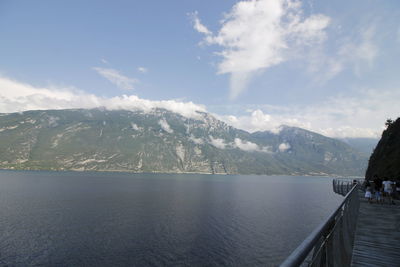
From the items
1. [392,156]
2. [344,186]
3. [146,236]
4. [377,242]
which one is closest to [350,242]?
[377,242]

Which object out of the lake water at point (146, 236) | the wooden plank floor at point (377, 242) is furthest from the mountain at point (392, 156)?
the wooden plank floor at point (377, 242)

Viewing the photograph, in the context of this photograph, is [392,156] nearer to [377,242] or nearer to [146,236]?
[377,242]

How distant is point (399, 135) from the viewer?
52.1m

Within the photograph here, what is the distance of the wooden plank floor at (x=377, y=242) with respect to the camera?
8805 millimetres

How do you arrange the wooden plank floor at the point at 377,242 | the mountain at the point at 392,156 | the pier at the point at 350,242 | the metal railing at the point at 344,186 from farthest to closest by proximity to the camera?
the metal railing at the point at 344,186 < the mountain at the point at 392,156 < the wooden plank floor at the point at 377,242 < the pier at the point at 350,242

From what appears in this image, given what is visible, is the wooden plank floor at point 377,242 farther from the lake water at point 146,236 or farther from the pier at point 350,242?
the lake water at point 146,236

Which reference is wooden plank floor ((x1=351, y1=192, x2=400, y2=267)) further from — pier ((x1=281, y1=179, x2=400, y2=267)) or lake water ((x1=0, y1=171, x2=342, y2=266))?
lake water ((x1=0, y1=171, x2=342, y2=266))

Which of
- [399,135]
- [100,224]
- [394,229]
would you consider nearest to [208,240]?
[100,224]

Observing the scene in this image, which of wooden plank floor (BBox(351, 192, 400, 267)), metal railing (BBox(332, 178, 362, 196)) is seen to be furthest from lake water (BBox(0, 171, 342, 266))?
wooden plank floor (BBox(351, 192, 400, 267))

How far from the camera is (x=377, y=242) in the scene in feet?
35.9

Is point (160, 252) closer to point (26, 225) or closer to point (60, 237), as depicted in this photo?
point (60, 237)

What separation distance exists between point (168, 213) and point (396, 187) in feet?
185

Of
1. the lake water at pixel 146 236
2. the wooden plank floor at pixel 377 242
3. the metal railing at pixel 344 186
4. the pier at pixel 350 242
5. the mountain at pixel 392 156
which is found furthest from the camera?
the metal railing at pixel 344 186

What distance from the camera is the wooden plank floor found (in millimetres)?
8805
